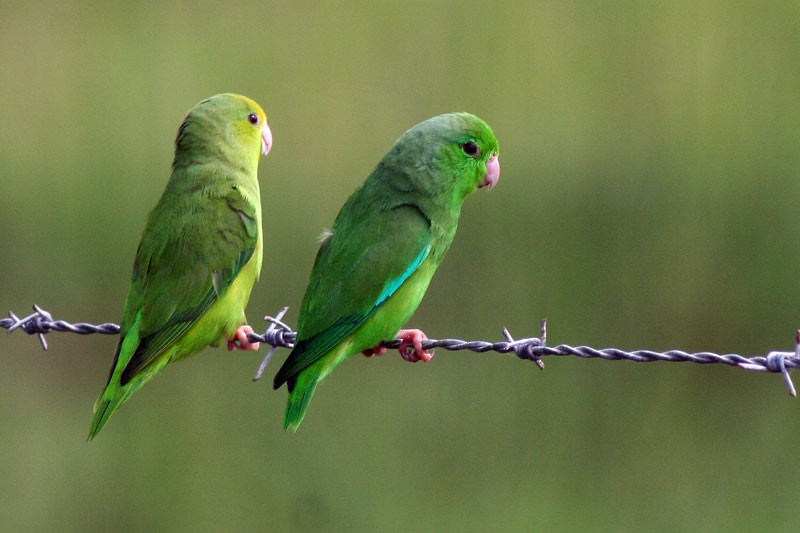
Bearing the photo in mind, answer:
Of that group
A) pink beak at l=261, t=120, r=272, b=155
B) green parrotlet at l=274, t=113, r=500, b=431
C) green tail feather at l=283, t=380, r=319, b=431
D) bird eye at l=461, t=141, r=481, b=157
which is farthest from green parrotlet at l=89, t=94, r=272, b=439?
bird eye at l=461, t=141, r=481, b=157

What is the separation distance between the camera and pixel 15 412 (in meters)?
8.37

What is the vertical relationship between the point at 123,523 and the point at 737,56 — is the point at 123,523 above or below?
below

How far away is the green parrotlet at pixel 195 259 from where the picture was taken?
4691 millimetres

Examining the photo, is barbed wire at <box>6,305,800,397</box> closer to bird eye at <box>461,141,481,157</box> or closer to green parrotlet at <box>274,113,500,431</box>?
green parrotlet at <box>274,113,500,431</box>

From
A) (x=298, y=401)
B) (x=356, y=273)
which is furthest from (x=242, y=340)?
(x=356, y=273)

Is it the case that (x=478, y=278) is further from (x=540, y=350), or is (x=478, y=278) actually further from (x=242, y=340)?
(x=540, y=350)

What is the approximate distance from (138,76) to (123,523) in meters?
3.35

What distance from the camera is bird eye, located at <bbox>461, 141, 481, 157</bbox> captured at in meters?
4.87

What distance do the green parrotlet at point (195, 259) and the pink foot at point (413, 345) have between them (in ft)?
2.43

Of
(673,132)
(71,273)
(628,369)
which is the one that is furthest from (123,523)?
(673,132)

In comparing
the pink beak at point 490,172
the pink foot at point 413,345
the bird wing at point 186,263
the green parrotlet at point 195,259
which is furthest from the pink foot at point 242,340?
the pink beak at point 490,172

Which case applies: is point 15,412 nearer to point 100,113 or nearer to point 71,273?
point 71,273

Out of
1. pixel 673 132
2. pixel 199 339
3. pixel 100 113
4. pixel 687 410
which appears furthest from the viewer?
pixel 100 113

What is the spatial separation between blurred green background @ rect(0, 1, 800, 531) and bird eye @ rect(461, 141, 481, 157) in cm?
275
